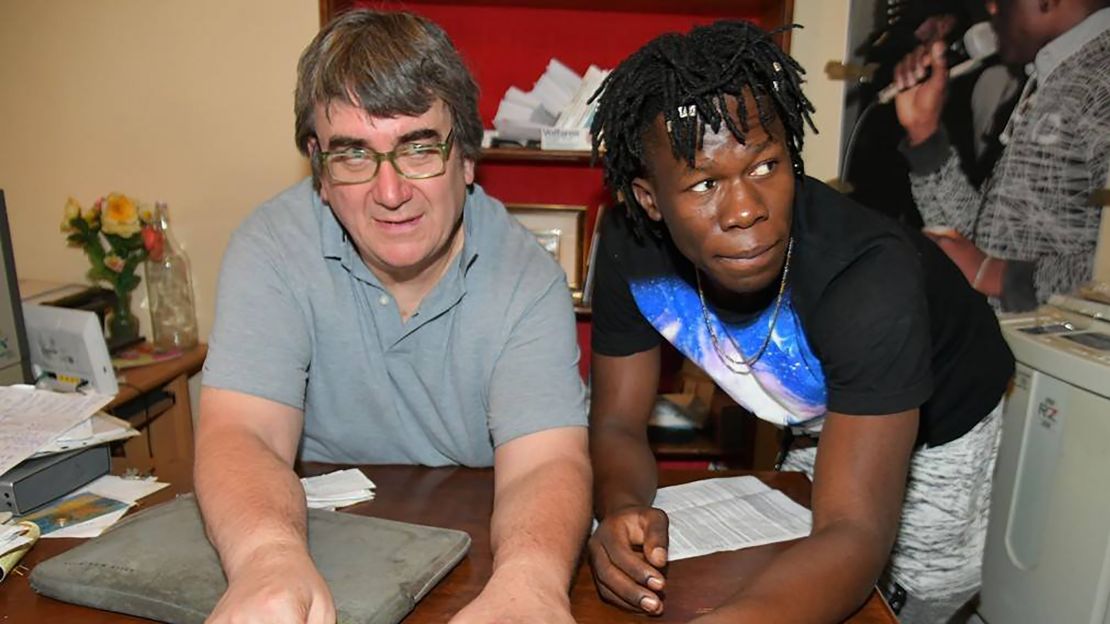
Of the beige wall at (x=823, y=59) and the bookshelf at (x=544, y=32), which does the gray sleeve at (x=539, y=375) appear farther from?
the beige wall at (x=823, y=59)

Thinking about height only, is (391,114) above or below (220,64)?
below

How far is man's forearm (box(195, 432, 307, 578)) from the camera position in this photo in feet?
3.23

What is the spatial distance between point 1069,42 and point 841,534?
1.87m

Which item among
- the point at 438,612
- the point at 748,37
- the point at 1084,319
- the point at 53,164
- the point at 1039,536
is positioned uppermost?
the point at 748,37

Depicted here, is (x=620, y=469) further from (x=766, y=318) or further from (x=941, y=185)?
(x=941, y=185)

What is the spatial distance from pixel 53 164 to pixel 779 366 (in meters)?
2.34

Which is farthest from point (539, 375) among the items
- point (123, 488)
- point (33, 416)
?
point (33, 416)

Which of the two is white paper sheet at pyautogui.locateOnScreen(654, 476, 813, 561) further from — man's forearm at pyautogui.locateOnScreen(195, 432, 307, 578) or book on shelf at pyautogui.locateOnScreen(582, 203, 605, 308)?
book on shelf at pyautogui.locateOnScreen(582, 203, 605, 308)

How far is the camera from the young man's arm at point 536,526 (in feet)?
3.04

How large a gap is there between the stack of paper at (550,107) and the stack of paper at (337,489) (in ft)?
4.33

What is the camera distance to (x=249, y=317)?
1271 millimetres

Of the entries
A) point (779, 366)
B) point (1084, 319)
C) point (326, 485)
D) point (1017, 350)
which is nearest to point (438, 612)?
point (326, 485)

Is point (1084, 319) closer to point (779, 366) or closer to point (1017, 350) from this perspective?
point (1017, 350)

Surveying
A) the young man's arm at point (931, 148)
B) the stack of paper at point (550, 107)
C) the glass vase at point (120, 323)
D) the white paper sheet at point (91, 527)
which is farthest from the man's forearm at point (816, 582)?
the glass vase at point (120, 323)
